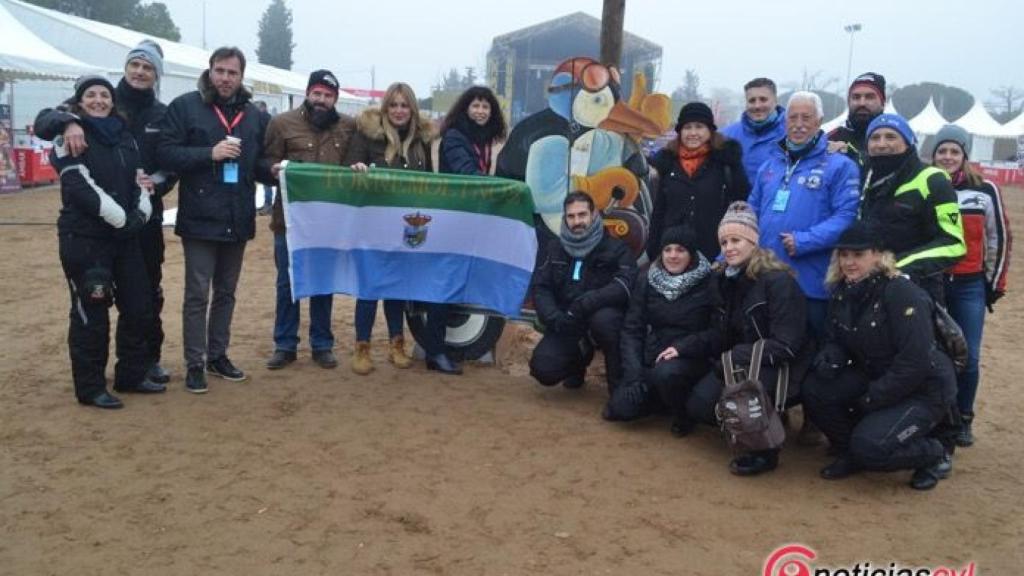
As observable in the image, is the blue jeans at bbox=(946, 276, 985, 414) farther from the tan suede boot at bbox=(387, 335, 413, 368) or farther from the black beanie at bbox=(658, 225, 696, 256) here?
the tan suede boot at bbox=(387, 335, 413, 368)

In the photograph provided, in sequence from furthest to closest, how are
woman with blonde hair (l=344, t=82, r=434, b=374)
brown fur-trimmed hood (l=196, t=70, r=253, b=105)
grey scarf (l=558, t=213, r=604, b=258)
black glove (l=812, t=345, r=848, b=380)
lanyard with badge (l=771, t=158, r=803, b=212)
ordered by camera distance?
woman with blonde hair (l=344, t=82, r=434, b=374)
grey scarf (l=558, t=213, r=604, b=258)
brown fur-trimmed hood (l=196, t=70, r=253, b=105)
lanyard with badge (l=771, t=158, r=803, b=212)
black glove (l=812, t=345, r=848, b=380)

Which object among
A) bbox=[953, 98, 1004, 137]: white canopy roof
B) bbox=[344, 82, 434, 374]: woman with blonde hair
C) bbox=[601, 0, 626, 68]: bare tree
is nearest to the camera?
bbox=[344, 82, 434, 374]: woman with blonde hair

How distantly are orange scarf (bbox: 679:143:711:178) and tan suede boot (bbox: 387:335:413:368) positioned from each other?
2.37 meters

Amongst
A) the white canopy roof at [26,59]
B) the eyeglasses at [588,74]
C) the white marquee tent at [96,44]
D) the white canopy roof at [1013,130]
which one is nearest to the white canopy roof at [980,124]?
the white canopy roof at [1013,130]

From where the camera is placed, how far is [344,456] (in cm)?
453

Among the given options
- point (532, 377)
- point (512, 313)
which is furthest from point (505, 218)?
point (532, 377)

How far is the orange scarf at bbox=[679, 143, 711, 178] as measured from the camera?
5.17m

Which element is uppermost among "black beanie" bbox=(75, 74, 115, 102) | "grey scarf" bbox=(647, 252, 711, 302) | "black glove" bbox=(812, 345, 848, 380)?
"black beanie" bbox=(75, 74, 115, 102)

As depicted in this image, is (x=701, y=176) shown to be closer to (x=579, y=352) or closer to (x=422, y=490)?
(x=579, y=352)

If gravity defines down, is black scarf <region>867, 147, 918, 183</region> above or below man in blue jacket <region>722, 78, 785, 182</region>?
below

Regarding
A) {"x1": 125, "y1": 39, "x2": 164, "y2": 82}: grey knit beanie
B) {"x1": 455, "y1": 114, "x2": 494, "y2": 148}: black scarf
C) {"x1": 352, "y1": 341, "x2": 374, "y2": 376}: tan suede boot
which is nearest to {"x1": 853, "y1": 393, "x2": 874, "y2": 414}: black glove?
{"x1": 455, "y1": 114, "x2": 494, "y2": 148}: black scarf

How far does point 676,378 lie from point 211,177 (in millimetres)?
2989

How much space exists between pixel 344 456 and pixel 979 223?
3.68m

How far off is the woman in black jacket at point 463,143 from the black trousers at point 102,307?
6.15ft
